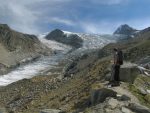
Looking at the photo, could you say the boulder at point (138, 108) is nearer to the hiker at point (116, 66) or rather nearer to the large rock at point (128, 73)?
the hiker at point (116, 66)

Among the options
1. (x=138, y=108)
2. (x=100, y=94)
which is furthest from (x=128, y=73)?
(x=138, y=108)

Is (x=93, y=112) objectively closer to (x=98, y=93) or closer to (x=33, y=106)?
(x=98, y=93)

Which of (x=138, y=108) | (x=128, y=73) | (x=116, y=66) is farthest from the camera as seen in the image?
(x=128, y=73)

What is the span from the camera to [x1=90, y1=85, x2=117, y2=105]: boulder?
24847mm

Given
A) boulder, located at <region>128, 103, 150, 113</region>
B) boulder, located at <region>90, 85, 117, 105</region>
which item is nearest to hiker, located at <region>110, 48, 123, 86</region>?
boulder, located at <region>90, 85, 117, 105</region>

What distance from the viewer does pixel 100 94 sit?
25328 millimetres

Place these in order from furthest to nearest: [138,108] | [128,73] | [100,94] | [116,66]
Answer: [128,73], [116,66], [100,94], [138,108]

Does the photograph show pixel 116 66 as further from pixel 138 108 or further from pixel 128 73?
pixel 138 108

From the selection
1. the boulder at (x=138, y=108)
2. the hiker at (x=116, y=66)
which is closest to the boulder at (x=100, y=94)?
the hiker at (x=116, y=66)

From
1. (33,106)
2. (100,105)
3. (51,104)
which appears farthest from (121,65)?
(33,106)

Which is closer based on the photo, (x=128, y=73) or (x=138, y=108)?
(x=138, y=108)

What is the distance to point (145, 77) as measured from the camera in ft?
103

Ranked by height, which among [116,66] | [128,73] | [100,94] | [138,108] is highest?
[116,66]

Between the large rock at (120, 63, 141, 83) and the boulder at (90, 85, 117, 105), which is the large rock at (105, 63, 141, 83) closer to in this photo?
the large rock at (120, 63, 141, 83)
